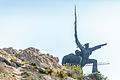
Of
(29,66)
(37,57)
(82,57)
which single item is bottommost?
(29,66)

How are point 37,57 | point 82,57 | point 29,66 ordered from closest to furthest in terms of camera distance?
point 29,66 → point 37,57 → point 82,57

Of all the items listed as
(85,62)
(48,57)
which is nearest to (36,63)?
(48,57)

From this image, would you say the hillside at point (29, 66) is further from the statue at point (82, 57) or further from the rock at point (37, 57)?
the statue at point (82, 57)

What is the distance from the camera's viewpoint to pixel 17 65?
28844 mm

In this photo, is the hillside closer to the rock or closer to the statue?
the rock

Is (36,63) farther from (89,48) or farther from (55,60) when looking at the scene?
(89,48)

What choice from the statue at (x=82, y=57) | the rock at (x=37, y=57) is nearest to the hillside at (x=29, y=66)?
the rock at (x=37, y=57)

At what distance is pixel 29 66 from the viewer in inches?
1172

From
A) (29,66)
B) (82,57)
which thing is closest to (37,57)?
(29,66)

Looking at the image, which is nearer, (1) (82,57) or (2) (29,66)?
(2) (29,66)

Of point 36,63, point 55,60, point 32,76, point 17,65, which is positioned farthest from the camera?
point 55,60

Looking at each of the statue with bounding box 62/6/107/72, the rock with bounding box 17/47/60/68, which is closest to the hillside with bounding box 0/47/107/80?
the rock with bounding box 17/47/60/68

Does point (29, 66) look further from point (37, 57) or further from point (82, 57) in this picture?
point (82, 57)

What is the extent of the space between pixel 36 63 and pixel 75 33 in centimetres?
2787
